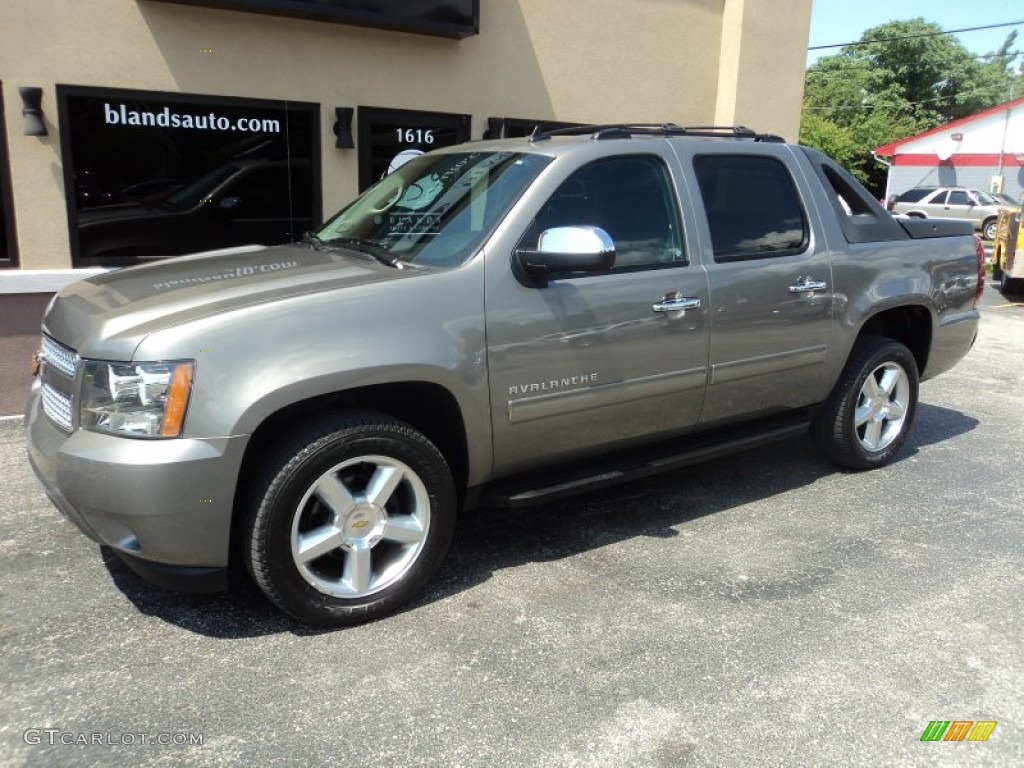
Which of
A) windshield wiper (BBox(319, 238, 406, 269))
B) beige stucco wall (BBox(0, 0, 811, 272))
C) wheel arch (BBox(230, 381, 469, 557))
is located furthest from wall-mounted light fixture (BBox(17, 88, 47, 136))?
wheel arch (BBox(230, 381, 469, 557))

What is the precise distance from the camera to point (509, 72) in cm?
859

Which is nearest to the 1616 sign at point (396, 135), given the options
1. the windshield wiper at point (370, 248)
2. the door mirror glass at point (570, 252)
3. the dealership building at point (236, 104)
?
the dealership building at point (236, 104)

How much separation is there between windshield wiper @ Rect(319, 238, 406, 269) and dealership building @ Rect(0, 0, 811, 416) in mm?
3396

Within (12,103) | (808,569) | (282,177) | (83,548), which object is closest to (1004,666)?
(808,569)

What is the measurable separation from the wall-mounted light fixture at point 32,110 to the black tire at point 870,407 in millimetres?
5735

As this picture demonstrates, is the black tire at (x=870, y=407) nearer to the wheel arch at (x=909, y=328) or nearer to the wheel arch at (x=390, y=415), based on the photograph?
the wheel arch at (x=909, y=328)

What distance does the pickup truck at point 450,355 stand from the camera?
302cm

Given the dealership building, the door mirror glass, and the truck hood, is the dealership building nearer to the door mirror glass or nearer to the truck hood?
the truck hood

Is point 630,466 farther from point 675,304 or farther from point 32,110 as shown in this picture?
point 32,110

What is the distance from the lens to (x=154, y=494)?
116 inches

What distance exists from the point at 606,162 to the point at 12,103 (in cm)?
479

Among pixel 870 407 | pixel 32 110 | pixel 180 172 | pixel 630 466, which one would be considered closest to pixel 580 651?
pixel 630 466

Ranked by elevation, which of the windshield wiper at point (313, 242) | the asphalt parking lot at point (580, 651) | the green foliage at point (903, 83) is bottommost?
the asphalt parking lot at point (580, 651)

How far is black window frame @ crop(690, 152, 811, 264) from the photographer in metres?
4.25
